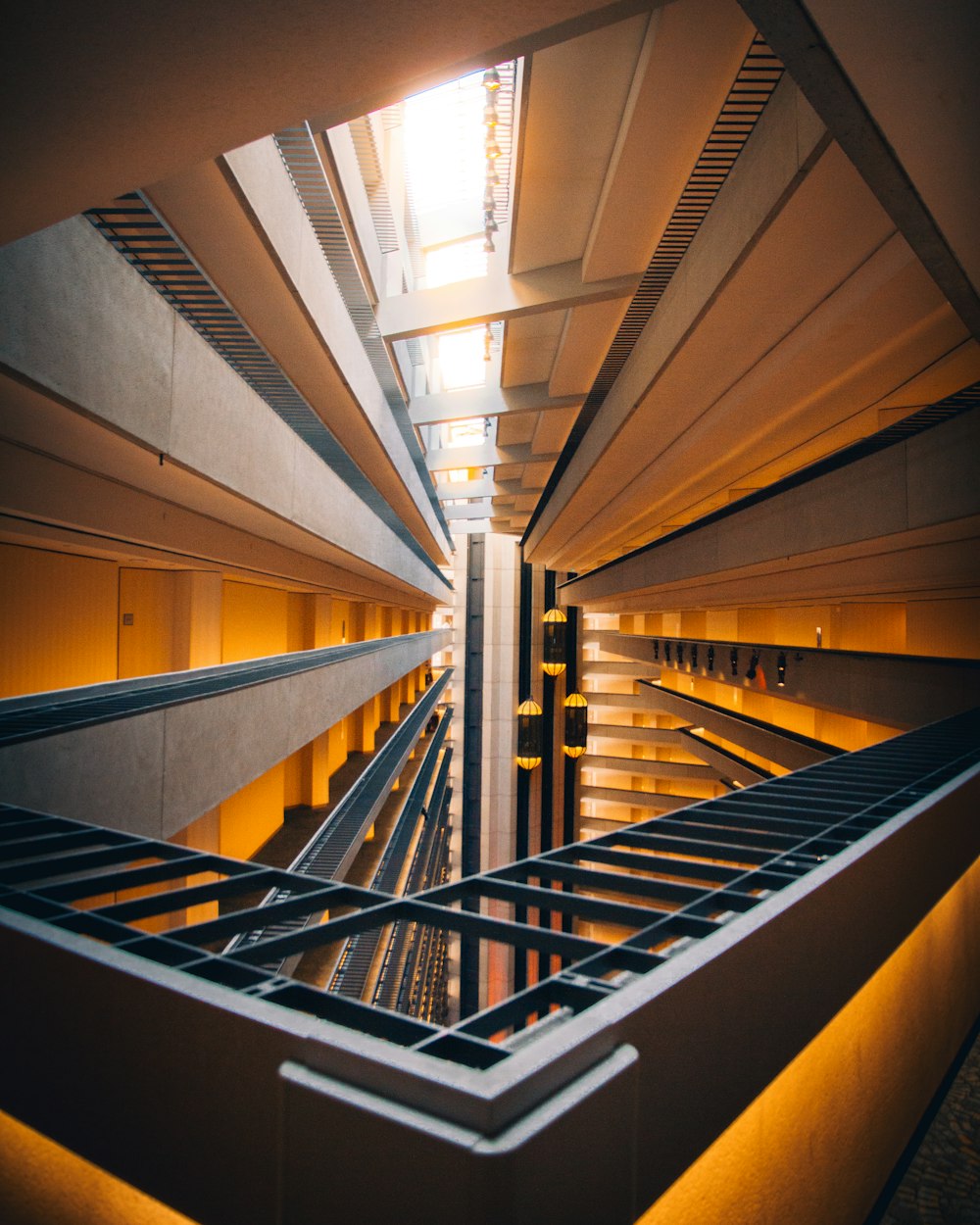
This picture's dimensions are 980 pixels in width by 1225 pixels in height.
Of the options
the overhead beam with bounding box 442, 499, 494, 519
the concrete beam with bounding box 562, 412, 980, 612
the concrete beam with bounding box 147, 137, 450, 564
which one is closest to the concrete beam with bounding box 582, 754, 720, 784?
the overhead beam with bounding box 442, 499, 494, 519

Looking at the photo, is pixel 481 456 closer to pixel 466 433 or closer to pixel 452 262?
pixel 466 433

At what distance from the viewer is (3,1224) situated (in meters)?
2.43

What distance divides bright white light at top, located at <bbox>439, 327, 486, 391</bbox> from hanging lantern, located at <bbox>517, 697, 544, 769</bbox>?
17.3 metres

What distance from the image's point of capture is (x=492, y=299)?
602cm

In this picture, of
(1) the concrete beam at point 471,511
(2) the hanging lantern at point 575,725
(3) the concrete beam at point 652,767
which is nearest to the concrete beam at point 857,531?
(1) the concrete beam at point 471,511

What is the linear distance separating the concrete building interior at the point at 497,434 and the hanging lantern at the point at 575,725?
16.0m

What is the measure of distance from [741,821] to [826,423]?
5124 mm

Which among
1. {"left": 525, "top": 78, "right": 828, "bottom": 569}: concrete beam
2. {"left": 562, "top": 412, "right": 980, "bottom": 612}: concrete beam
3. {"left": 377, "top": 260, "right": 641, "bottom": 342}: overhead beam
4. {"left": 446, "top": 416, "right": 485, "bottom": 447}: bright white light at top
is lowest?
{"left": 562, "top": 412, "right": 980, "bottom": 612}: concrete beam

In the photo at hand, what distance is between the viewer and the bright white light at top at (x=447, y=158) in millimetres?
4961

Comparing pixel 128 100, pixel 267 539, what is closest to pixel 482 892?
pixel 128 100

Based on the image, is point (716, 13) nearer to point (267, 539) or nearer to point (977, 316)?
point (977, 316)

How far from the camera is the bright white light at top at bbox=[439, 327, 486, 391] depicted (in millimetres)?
9914

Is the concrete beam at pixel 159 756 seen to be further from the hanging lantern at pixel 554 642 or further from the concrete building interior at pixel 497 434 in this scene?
the hanging lantern at pixel 554 642

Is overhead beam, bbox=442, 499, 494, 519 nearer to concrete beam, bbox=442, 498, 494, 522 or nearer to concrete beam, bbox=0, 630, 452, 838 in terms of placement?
concrete beam, bbox=442, 498, 494, 522
